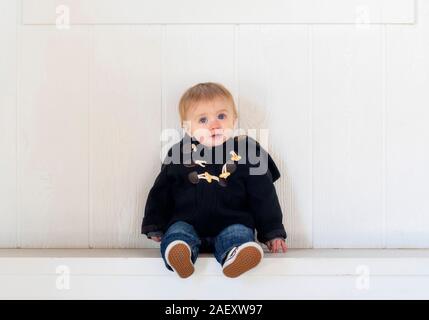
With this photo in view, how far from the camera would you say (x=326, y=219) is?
51.0 inches

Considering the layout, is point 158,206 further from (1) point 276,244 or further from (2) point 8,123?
(2) point 8,123

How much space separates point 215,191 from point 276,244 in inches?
6.1

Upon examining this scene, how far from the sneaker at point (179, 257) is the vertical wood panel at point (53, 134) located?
1.01ft

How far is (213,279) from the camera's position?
110 centimetres

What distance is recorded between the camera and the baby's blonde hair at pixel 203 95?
1191 mm

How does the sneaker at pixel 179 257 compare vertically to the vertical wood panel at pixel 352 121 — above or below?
below

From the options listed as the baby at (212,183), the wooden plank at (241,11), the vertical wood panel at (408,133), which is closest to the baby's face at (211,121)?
the baby at (212,183)

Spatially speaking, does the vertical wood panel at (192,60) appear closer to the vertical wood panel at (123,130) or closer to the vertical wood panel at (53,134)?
the vertical wood panel at (123,130)

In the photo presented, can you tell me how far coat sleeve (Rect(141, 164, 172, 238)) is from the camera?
1.20 meters

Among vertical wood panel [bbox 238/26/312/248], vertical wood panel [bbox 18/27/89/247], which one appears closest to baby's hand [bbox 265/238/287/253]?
vertical wood panel [bbox 238/26/312/248]

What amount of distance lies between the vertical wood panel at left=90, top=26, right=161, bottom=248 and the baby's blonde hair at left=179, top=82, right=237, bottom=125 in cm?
Result: 9

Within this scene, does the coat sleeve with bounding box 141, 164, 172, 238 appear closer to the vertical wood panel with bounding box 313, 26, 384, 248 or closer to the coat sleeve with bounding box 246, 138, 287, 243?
the coat sleeve with bounding box 246, 138, 287, 243
